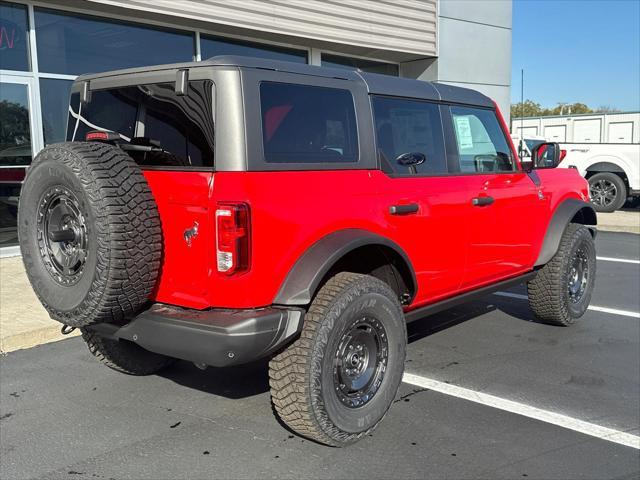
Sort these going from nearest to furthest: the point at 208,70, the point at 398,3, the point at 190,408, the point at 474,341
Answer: the point at 208,70 < the point at 190,408 < the point at 474,341 < the point at 398,3

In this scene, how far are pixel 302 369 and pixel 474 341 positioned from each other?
2.56 metres

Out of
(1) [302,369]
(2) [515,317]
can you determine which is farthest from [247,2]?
(1) [302,369]

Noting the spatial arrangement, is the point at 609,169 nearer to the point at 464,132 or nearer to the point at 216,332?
the point at 464,132

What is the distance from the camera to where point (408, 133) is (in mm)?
3943

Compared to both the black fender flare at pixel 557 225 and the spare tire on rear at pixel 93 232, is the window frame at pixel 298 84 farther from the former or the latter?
the black fender flare at pixel 557 225

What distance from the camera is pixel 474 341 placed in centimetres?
518

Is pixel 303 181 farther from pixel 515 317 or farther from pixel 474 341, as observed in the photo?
pixel 515 317

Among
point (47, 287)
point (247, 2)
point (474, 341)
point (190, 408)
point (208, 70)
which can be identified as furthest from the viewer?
point (247, 2)

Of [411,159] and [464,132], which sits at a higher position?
[464,132]

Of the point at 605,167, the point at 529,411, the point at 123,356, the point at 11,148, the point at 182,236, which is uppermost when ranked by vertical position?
the point at 11,148

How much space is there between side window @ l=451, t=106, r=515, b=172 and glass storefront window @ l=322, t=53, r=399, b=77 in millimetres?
7992

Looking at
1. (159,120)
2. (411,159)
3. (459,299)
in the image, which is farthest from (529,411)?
(159,120)

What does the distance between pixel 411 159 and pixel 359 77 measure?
60cm

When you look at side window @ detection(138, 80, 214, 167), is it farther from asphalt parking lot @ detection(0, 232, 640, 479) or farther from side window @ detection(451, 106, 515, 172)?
side window @ detection(451, 106, 515, 172)
